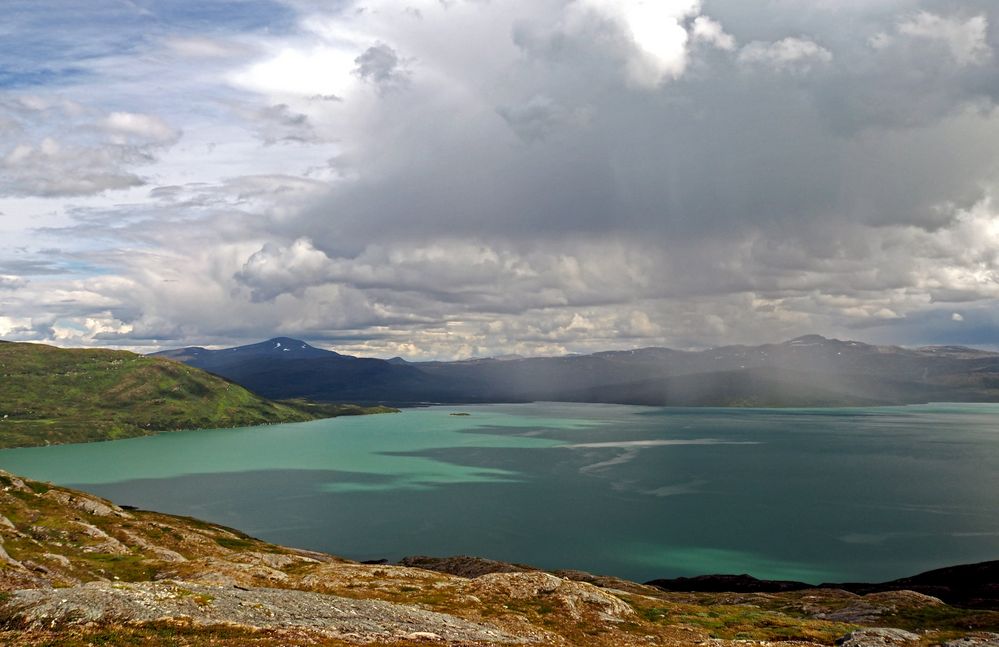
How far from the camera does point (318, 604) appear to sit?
47625mm

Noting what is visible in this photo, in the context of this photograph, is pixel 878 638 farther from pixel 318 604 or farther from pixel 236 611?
pixel 236 611

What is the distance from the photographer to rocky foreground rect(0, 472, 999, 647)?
35.3m

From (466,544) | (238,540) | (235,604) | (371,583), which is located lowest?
(466,544)

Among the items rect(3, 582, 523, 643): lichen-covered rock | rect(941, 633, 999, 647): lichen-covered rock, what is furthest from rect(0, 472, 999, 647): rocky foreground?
rect(941, 633, 999, 647): lichen-covered rock

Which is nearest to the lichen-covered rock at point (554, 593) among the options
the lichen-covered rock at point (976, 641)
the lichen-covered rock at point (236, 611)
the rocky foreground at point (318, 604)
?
the rocky foreground at point (318, 604)

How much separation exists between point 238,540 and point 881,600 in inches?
4814

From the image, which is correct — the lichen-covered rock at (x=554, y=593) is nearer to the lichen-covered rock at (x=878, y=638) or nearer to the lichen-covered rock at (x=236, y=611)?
the lichen-covered rock at (x=236, y=611)

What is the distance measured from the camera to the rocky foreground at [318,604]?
3528 cm

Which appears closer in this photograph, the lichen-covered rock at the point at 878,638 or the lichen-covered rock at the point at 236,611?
the lichen-covered rock at the point at 236,611

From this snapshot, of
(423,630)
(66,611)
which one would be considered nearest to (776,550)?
(423,630)

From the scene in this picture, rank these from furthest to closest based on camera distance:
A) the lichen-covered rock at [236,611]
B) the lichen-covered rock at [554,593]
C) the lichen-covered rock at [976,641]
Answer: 1. the lichen-covered rock at [554,593]
2. the lichen-covered rock at [976,641]
3. the lichen-covered rock at [236,611]

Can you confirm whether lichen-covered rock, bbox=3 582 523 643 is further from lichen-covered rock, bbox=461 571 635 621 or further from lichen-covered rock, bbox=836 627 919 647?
lichen-covered rock, bbox=836 627 919 647

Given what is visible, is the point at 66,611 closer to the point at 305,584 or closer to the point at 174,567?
the point at 305,584

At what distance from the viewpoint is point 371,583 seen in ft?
254
